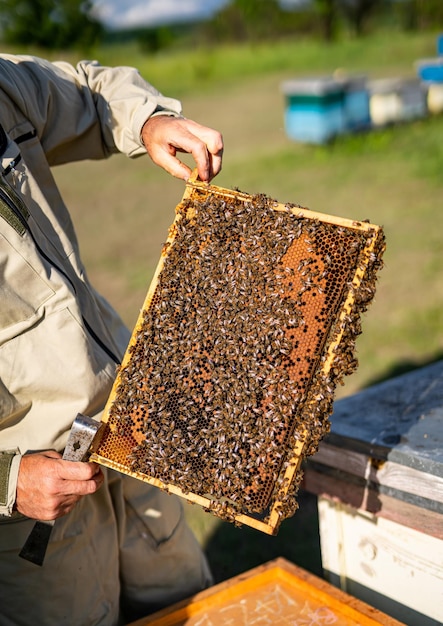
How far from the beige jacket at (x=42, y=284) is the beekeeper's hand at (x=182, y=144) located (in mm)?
94

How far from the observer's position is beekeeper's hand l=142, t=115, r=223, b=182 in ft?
7.65

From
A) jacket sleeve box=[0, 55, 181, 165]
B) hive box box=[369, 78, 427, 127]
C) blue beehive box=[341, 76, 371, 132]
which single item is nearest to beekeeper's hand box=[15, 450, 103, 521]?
jacket sleeve box=[0, 55, 181, 165]

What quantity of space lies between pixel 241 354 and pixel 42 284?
27.7 inches

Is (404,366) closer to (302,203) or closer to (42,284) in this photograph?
(42,284)

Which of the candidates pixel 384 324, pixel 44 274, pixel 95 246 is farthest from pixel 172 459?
pixel 95 246

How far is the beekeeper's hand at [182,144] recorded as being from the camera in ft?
7.65

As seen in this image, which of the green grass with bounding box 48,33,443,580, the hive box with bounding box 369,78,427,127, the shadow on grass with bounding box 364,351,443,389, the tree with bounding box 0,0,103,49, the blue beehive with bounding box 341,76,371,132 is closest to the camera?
the green grass with bounding box 48,33,443,580

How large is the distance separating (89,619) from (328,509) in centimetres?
102

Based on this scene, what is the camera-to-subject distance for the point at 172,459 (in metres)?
2.09

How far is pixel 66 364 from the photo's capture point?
2.24 meters

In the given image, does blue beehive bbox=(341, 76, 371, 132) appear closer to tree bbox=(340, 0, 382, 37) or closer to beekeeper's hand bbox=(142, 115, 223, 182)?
beekeeper's hand bbox=(142, 115, 223, 182)

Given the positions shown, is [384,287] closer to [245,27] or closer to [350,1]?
[350,1]

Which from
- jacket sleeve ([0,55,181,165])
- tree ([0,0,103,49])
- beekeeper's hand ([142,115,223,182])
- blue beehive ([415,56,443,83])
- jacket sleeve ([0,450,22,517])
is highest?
tree ([0,0,103,49])

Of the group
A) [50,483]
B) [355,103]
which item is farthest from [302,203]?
[50,483]
